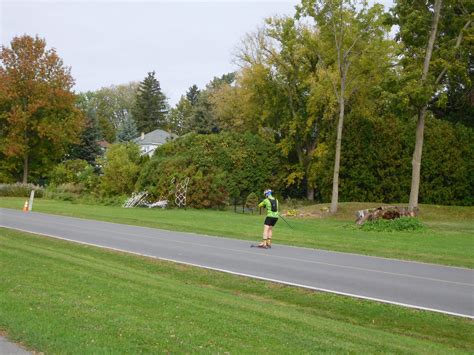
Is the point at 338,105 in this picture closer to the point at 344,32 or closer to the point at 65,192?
the point at 344,32

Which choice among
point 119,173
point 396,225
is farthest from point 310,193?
point 396,225

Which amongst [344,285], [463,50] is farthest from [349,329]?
[463,50]

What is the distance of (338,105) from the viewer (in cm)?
4375

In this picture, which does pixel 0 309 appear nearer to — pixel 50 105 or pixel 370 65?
pixel 370 65

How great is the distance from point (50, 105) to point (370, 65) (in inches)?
1262

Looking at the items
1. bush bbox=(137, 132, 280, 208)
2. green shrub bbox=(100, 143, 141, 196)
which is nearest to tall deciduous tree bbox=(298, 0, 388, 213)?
bush bbox=(137, 132, 280, 208)

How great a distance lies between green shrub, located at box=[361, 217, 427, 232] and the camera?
2381cm

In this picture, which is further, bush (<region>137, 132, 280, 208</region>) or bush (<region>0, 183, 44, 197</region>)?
bush (<region>0, 183, 44, 197</region>)

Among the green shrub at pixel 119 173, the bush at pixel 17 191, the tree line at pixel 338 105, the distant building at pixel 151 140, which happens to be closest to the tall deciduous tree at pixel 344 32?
the tree line at pixel 338 105

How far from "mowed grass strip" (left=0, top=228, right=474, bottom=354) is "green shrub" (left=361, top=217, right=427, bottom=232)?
41.1 feet

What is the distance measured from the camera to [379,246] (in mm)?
18969

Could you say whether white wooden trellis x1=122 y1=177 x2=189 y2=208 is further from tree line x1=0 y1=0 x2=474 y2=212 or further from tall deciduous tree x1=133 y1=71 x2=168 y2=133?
tall deciduous tree x1=133 y1=71 x2=168 y2=133

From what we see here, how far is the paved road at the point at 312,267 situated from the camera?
11359 mm

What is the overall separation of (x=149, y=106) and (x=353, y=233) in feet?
254
